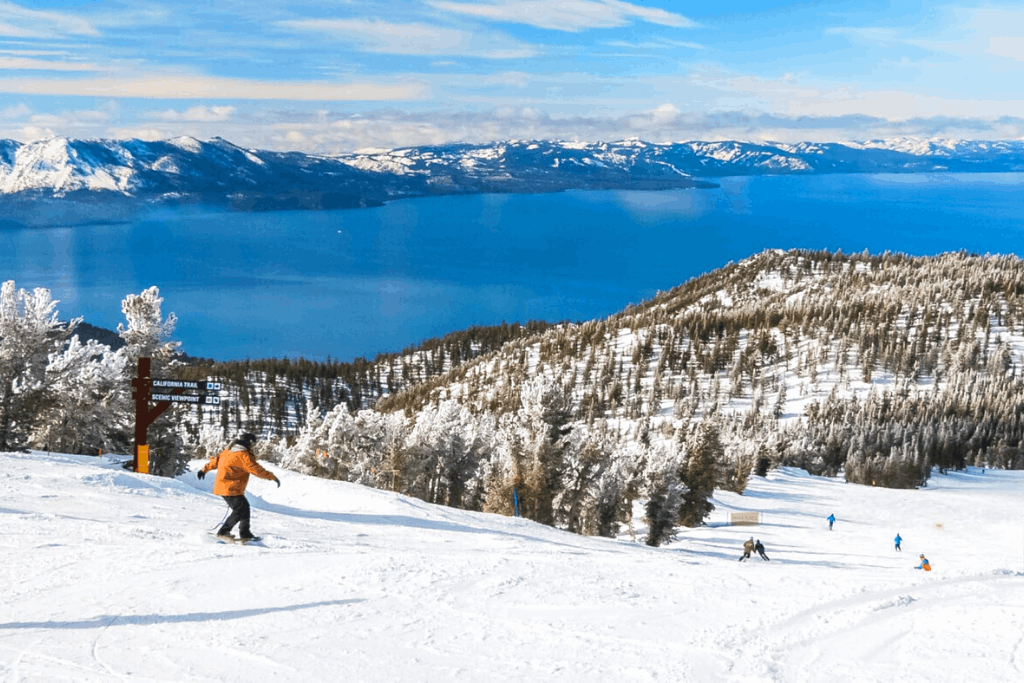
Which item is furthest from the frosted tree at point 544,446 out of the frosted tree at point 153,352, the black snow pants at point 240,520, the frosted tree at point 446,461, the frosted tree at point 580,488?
the black snow pants at point 240,520

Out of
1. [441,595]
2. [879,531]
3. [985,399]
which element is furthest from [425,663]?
[985,399]

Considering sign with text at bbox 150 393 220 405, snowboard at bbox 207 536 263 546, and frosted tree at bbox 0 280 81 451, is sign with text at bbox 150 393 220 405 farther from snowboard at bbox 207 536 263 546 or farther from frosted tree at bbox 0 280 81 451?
frosted tree at bbox 0 280 81 451

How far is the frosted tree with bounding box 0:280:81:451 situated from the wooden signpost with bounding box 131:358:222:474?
13.1 m

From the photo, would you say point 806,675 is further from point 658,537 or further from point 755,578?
point 658,537

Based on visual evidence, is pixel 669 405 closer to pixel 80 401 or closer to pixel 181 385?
pixel 80 401

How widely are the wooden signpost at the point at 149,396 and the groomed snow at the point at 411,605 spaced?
3.40 meters

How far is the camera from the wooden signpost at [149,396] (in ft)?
77.5

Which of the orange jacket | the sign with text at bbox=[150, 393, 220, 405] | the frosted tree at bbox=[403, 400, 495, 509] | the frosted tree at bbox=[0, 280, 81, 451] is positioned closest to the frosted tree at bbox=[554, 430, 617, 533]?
the frosted tree at bbox=[403, 400, 495, 509]

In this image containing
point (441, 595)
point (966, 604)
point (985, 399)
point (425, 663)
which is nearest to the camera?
point (425, 663)

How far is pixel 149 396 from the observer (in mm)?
23719

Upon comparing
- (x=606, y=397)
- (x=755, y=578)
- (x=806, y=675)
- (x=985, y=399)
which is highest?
(x=806, y=675)

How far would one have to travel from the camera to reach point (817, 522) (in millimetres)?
50188

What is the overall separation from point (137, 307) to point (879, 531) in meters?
43.5

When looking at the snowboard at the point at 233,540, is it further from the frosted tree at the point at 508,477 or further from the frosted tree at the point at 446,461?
the frosted tree at the point at 446,461
